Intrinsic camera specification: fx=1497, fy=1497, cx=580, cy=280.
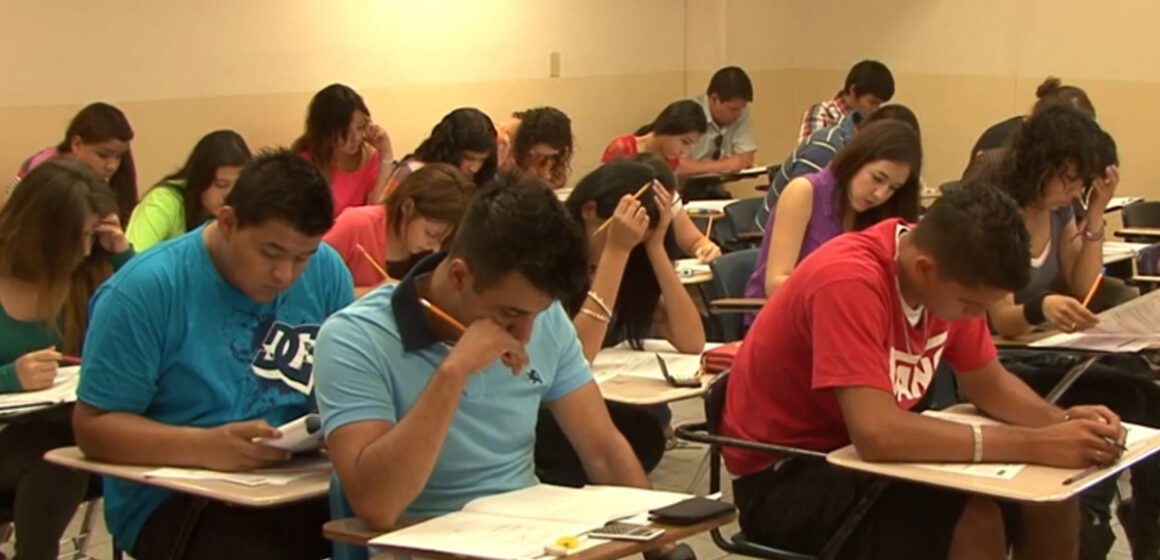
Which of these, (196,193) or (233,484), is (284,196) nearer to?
(233,484)

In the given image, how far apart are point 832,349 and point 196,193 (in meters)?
2.85

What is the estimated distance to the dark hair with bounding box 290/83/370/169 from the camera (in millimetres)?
6566

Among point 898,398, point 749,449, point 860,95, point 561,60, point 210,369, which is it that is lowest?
point 749,449

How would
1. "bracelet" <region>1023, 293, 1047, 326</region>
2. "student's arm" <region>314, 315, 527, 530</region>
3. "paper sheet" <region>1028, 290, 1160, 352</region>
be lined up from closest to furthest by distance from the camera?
"student's arm" <region>314, 315, 527, 530</region>, "paper sheet" <region>1028, 290, 1160, 352</region>, "bracelet" <region>1023, 293, 1047, 326</region>

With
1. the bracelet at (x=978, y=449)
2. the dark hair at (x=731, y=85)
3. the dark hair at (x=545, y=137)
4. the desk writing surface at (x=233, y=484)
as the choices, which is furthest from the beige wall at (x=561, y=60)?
the bracelet at (x=978, y=449)

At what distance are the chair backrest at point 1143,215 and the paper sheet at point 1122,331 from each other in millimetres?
2865

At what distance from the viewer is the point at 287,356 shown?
110 inches

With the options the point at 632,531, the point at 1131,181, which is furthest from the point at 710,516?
the point at 1131,181

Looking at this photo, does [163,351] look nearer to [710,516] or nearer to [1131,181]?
[710,516]

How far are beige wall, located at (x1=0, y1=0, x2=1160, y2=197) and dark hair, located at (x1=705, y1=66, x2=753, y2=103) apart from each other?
1.91 feet

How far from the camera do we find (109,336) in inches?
104

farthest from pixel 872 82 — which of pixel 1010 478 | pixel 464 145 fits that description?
pixel 1010 478

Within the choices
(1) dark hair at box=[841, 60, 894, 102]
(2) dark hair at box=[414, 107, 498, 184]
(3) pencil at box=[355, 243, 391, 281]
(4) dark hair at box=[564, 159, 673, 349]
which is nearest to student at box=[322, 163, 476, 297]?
(3) pencil at box=[355, 243, 391, 281]

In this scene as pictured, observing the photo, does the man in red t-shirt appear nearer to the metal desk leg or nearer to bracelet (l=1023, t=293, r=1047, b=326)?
the metal desk leg
